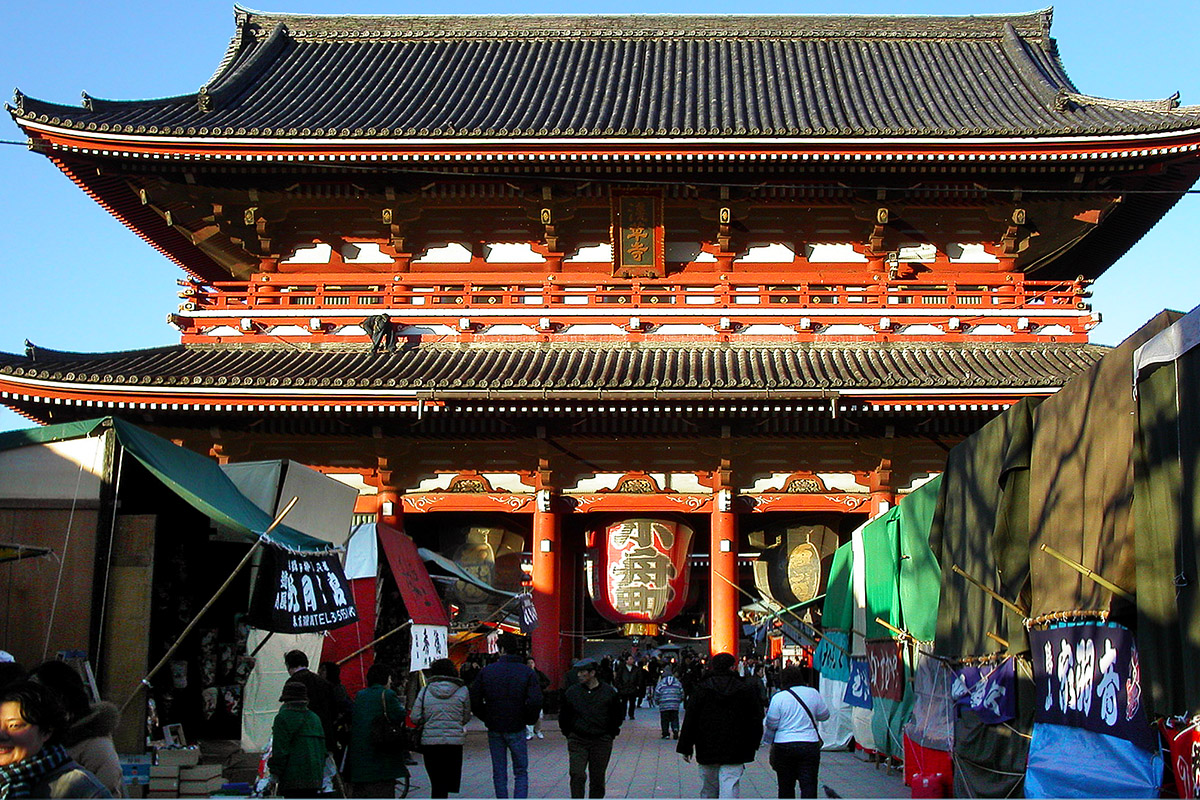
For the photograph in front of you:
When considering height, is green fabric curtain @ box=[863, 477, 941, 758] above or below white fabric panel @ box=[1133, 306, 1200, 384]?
below

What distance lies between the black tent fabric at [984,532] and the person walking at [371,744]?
4.78 m

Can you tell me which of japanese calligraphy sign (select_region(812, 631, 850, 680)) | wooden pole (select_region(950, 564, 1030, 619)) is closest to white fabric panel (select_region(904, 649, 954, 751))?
wooden pole (select_region(950, 564, 1030, 619))

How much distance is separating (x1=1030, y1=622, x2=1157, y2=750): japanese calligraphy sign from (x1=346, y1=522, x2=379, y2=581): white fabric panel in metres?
7.62

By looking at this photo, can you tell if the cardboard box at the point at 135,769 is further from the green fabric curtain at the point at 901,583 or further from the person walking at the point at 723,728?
the green fabric curtain at the point at 901,583

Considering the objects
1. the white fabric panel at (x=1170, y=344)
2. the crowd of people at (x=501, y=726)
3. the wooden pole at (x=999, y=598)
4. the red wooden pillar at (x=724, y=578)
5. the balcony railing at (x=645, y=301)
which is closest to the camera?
the white fabric panel at (x=1170, y=344)

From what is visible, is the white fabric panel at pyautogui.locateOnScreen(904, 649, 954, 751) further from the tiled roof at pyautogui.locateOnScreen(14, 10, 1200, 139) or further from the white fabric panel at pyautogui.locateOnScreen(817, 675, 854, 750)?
the tiled roof at pyautogui.locateOnScreen(14, 10, 1200, 139)

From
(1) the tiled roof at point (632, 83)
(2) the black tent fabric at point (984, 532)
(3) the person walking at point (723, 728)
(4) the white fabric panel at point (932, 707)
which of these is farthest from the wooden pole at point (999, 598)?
(1) the tiled roof at point (632, 83)

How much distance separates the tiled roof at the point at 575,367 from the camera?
53.8 ft

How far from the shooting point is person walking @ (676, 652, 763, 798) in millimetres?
8523

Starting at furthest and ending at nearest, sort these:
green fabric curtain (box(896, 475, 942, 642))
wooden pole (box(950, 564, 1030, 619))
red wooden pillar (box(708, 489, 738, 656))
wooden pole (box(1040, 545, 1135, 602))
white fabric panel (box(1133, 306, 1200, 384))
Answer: red wooden pillar (box(708, 489, 738, 656)), green fabric curtain (box(896, 475, 942, 642)), wooden pole (box(950, 564, 1030, 619)), wooden pole (box(1040, 545, 1135, 602)), white fabric panel (box(1133, 306, 1200, 384))

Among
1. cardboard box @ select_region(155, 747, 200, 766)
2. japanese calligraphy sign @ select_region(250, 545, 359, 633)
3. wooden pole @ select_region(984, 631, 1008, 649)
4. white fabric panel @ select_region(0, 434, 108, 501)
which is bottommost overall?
cardboard box @ select_region(155, 747, 200, 766)

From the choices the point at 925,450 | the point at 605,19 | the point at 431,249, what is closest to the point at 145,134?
the point at 431,249

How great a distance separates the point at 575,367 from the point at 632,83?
778 centimetres

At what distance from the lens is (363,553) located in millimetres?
13156
